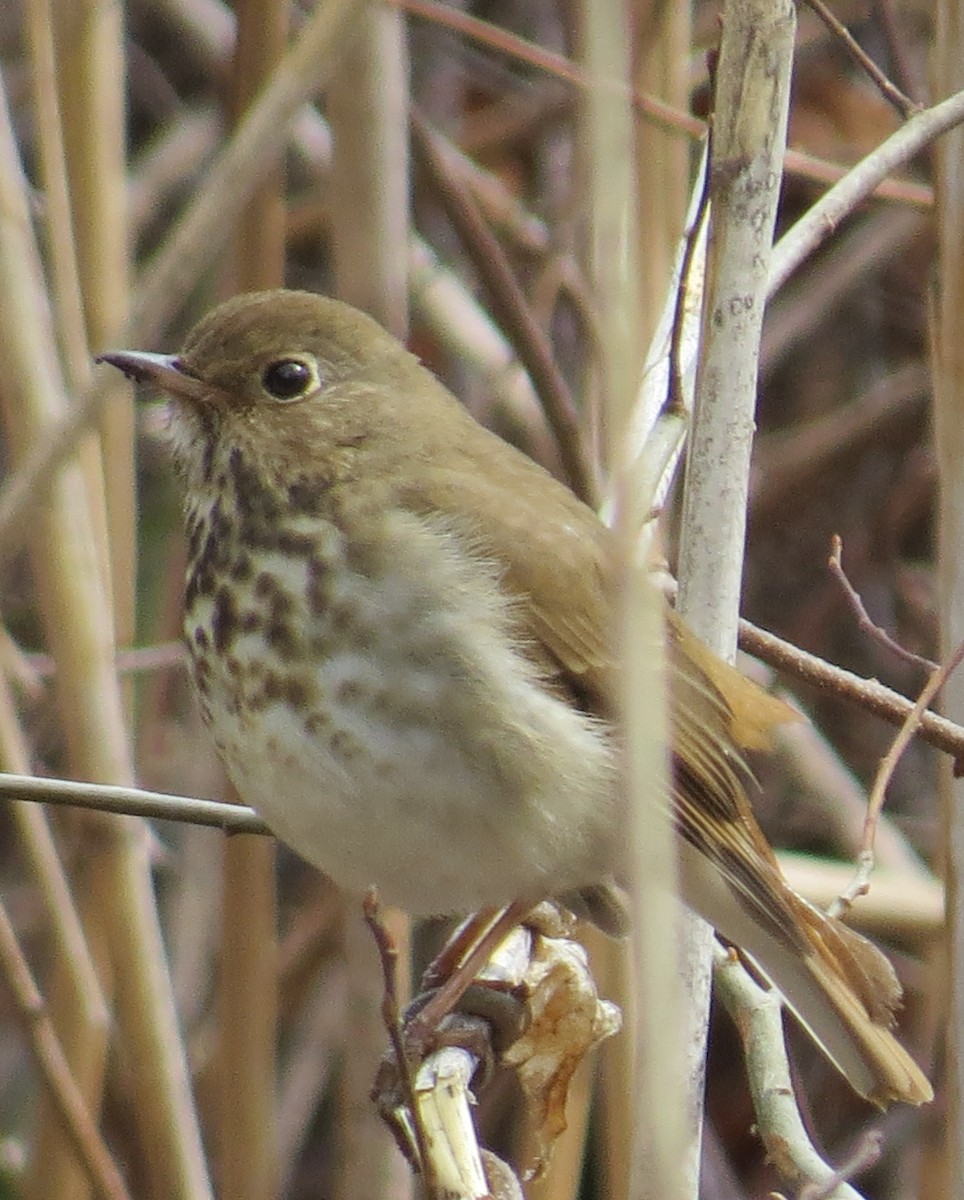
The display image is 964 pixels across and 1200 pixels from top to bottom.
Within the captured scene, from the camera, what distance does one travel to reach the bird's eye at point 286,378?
7.72 feet

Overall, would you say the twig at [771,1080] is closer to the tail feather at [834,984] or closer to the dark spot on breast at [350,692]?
the tail feather at [834,984]

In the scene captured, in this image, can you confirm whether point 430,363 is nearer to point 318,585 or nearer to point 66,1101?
point 66,1101

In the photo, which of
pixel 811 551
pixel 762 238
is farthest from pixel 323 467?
pixel 811 551

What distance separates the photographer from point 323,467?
2.28 meters

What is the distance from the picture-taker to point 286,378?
2357 millimetres

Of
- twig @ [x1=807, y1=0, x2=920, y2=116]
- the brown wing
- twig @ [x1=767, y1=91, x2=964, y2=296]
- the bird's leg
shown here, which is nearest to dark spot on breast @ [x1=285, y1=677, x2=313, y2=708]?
the brown wing

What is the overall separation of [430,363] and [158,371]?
2066 millimetres

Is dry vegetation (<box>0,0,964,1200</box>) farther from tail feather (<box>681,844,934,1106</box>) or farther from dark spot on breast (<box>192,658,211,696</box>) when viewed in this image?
dark spot on breast (<box>192,658,211,696</box>)

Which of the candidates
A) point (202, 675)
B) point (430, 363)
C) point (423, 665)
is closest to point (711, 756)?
point (423, 665)

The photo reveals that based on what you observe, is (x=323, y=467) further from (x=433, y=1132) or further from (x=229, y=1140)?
(x=229, y=1140)

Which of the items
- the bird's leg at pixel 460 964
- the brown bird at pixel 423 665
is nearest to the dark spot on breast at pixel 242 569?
the brown bird at pixel 423 665

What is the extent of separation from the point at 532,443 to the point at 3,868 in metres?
1.68

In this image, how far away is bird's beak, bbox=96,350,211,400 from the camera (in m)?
2.24

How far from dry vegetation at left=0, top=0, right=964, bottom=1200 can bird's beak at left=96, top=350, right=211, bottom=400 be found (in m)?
0.13
